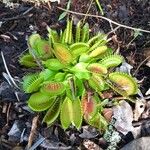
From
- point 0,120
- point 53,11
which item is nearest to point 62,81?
point 0,120

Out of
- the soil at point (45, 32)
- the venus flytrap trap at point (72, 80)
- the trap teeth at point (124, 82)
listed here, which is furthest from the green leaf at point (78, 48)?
the soil at point (45, 32)

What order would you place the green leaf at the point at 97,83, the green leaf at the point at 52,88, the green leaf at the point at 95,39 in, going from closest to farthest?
the green leaf at the point at 52,88 → the green leaf at the point at 97,83 → the green leaf at the point at 95,39

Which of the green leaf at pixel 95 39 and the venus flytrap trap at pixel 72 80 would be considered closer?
A: the venus flytrap trap at pixel 72 80

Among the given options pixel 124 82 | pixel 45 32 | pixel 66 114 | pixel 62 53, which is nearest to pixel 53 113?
pixel 66 114

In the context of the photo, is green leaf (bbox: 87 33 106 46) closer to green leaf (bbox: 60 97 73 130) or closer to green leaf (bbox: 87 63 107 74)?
green leaf (bbox: 87 63 107 74)

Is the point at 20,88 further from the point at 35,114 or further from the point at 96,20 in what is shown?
the point at 96,20

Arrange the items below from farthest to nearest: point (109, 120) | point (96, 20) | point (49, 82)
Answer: point (96, 20)
point (109, 120)
point (49, 82)

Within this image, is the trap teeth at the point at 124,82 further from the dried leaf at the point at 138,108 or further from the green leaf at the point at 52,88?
the green leaf at the point at 52,88
